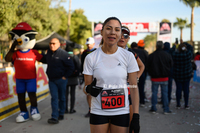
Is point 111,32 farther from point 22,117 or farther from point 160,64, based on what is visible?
point 160,64

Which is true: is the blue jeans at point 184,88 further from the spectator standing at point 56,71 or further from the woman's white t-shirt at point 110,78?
the woman's white t-shirt at point 110,78

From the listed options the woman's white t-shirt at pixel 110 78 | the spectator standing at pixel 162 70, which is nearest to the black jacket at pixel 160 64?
the spectator standing at pixel 162 70

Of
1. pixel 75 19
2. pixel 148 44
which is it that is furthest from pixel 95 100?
pixel 148 44

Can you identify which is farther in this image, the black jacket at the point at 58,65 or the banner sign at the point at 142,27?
the banner sign at the point at 142,27

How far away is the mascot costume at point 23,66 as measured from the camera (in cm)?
598

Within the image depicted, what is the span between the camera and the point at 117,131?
2.55 metres

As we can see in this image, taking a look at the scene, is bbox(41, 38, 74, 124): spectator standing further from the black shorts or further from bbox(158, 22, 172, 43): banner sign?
bbox(158, 22, 172, 43): banner sign

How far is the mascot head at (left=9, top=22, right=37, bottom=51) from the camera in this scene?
6130 millimetres

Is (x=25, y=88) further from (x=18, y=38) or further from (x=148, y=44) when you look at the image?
(x=148, y=44)

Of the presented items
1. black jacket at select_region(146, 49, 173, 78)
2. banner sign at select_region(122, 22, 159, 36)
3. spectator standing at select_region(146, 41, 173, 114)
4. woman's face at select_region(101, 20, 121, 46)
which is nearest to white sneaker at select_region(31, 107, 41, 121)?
spectator standing at select_region(146, 41, 173, 114)

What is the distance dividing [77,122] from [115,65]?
362 cm

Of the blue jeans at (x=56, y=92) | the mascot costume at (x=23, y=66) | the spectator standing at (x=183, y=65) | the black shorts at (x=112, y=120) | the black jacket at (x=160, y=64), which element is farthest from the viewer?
the spectator standing at (x=183, y=65)

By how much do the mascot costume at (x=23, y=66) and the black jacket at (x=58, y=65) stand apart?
56 centimetres

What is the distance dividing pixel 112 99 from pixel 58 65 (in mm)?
3541
